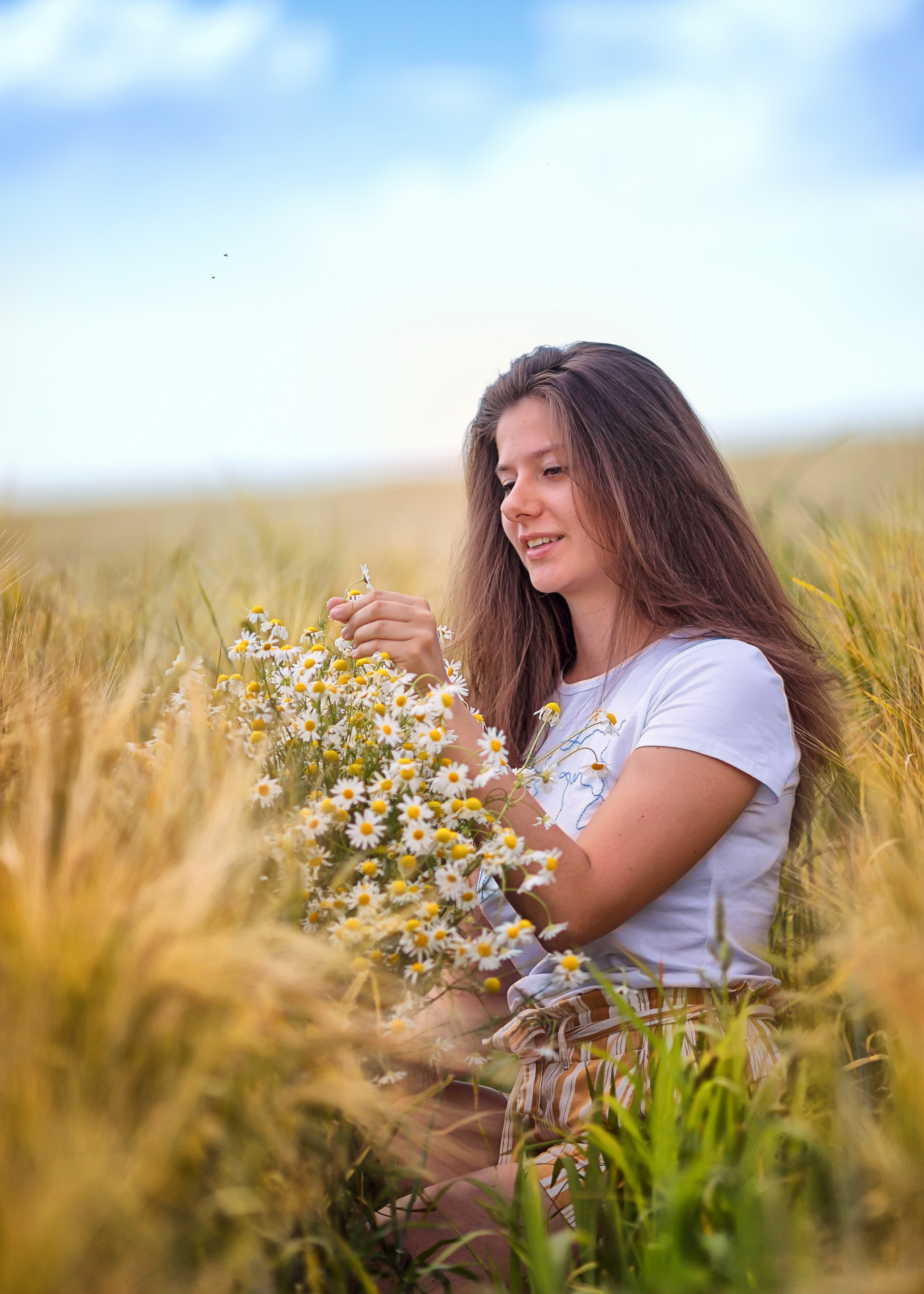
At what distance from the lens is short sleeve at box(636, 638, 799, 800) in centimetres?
197

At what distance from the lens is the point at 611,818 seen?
6.26 ft

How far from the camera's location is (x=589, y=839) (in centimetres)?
190

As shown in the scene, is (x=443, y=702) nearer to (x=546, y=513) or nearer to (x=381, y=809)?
(x=381, y=809)

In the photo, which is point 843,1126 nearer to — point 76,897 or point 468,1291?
point 468,1291

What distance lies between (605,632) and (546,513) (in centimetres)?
35

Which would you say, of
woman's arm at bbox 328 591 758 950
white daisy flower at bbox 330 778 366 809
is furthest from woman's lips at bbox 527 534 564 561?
white daisy flower at bbox 330 778 366 809

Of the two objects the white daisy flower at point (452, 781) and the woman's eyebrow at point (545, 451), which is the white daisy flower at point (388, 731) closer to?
the white daisy flower at point (452, 781)

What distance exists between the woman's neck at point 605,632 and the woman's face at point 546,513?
4 centimetres

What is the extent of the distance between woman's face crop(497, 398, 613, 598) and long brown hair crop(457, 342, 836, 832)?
4 centimetres

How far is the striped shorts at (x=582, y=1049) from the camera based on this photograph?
1.82m

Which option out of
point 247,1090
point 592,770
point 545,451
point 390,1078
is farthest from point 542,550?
point 247,1090

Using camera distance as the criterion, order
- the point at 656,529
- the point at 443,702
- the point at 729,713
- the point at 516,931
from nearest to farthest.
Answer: the point at 516,931
the point at 443,702
the point at 729,713
the point at 656,529

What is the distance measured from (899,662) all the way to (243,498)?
3077 mm

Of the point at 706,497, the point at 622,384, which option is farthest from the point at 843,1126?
the point at 622,384
